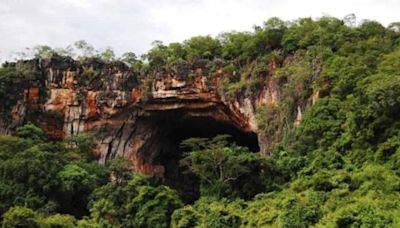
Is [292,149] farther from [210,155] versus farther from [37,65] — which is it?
[37,65]

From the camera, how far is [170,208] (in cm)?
2281

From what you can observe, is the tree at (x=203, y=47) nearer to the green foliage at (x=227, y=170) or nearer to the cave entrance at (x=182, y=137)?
the cave entrance at (x=182, y=137)

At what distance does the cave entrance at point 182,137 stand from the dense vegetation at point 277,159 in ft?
10.5

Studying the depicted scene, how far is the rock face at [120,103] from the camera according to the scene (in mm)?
31172

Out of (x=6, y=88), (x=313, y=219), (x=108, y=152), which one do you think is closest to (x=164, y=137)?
(x=108, y=152)

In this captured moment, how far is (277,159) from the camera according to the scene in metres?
25.0

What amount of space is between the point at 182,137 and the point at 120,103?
554 centimetres

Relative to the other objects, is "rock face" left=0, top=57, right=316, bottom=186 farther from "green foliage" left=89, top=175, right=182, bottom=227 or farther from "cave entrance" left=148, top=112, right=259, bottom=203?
"green foliage" left=89, top=175, right=182, bottom=227

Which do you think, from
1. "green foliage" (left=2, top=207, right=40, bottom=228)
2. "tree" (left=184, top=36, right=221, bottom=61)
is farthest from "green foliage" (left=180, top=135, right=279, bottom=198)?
"tree" (left=184, top=36, right=221, bottom=61)

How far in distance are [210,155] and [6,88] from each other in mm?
13129

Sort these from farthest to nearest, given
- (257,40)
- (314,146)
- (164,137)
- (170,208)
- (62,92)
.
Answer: (164,137) → (62,92) → (257,40) → (314,146) → (170,208)

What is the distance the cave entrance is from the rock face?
20cm

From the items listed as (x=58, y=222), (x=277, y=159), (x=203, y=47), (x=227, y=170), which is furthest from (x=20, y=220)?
(x=203, y=47)

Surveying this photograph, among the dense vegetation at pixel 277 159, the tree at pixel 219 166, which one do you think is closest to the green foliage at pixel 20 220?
the dense vegetation at pixel 277 159
